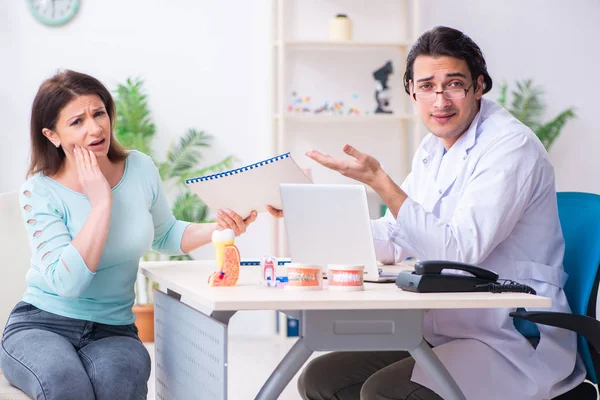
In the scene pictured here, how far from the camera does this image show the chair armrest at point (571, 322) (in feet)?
5.89

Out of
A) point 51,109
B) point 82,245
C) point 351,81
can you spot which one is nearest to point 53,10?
point 351,81

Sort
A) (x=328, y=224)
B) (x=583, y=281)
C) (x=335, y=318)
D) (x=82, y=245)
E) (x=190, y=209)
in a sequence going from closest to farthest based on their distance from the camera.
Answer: (x=335, y=318) → (x=328, y=224) → (x=583, y=281) → (x=82, y=245) → (x=190, y=209)

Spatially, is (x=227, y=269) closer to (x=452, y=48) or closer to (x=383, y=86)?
(x=452, y=48)

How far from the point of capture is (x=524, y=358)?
6.37 feet

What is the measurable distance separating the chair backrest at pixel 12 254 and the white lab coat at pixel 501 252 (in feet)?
3.63

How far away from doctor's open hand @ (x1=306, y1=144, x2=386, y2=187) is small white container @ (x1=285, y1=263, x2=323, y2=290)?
0.28 metres

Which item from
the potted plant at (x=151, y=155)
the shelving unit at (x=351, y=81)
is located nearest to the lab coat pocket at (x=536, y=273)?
the potted plant at (x=151, y=155)

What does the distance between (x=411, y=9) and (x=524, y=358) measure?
3701 mm

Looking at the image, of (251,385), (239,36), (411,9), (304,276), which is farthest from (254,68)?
(304,276)

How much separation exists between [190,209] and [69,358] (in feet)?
9.35

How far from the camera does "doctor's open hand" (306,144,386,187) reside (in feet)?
6.36

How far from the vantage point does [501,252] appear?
206cm

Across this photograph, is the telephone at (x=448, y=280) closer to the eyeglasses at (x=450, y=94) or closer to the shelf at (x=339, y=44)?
the eyeglasses at (x=450, y=94)

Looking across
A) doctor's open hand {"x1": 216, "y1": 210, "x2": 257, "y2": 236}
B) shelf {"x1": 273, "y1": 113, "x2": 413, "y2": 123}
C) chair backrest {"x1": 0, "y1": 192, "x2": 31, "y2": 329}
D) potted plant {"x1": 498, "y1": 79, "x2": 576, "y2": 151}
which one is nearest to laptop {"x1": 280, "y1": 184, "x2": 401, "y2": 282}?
doctor's open hand {"x1": 216, "y1": 210, "x2": 257, "y2": 236}
